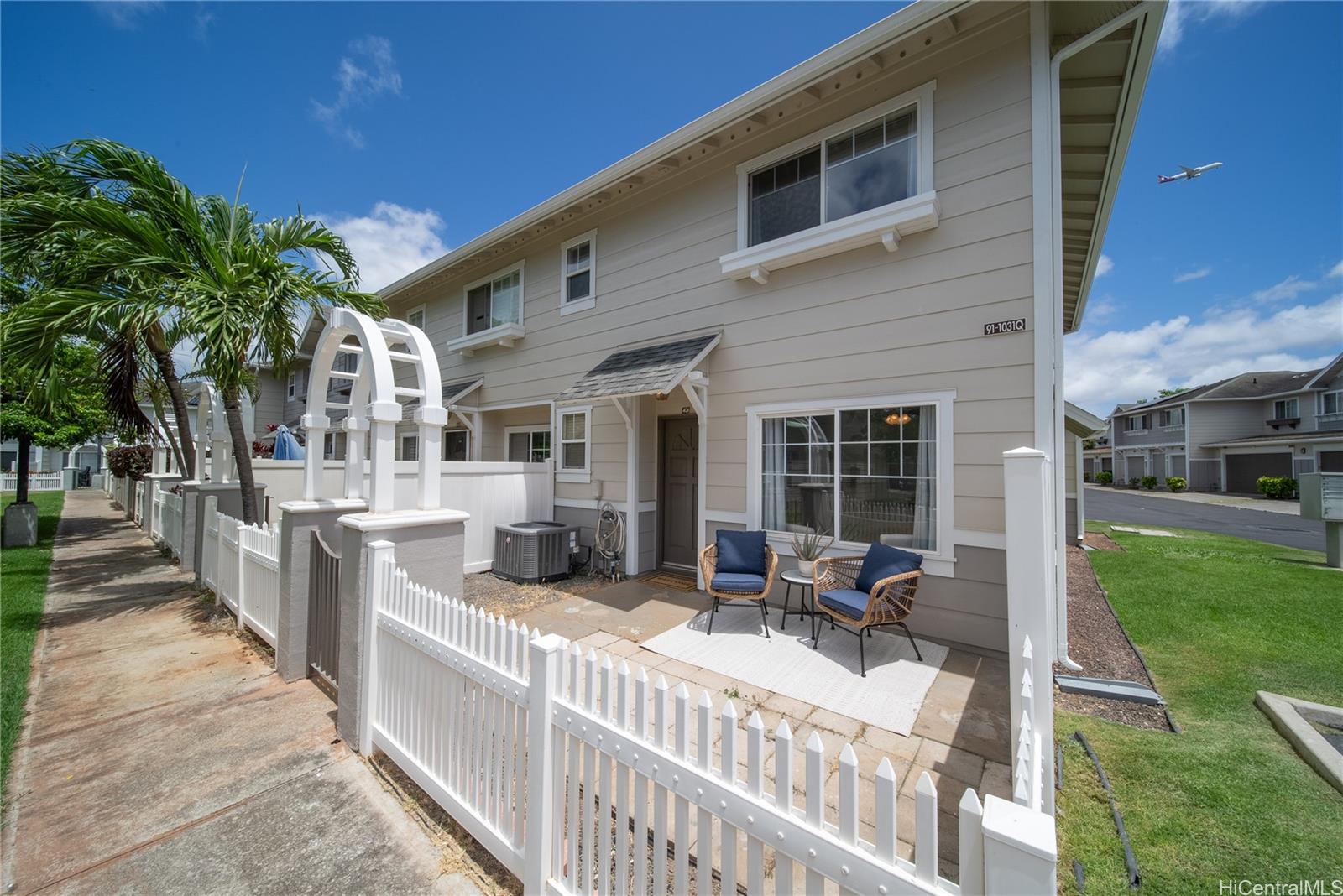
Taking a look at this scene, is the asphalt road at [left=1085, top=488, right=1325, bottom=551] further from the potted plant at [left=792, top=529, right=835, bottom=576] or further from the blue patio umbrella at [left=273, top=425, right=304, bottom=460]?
the blue patio umbrella at [left=273, top=425, right=304, bottom=460]

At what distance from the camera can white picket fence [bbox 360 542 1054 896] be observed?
1.21m

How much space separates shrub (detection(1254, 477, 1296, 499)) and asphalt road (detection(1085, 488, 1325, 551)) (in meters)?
3.26

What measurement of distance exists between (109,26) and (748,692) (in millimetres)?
9751

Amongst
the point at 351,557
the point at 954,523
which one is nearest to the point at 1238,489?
the point at 954,523

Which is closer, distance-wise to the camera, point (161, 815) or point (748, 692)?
point (161, 815)

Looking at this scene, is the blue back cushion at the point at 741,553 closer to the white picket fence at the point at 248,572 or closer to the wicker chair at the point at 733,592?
the wicker chair at the point at 733,592

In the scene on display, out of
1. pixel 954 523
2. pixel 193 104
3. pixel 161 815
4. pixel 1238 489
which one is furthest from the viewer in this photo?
pixel 1238 489

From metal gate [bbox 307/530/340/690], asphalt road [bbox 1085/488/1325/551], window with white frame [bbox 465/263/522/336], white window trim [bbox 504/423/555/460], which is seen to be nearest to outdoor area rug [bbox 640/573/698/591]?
white window trim [bbox 504/423/555/460]

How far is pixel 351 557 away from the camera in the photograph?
3.15 metres

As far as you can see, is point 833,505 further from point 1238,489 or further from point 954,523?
point 1238,489

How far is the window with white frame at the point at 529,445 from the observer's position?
9.23 metres

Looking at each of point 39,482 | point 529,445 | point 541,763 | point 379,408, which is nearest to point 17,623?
point 379,408

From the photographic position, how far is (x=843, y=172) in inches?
212

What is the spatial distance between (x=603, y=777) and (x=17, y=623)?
7.30 metres
